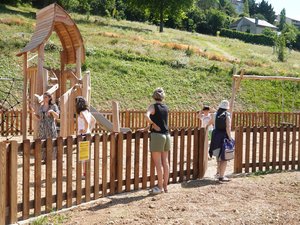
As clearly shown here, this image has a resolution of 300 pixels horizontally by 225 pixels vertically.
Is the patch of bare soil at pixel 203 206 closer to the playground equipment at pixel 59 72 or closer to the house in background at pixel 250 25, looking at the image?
the playground equipment at pixel 59 72

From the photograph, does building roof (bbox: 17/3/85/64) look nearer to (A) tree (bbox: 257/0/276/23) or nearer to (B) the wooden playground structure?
(B) the wooden playground structure

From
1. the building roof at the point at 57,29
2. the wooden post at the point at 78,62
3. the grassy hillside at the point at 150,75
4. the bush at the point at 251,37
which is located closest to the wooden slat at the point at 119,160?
the building roof at the point at 57,29

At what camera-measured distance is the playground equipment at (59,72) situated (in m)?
9.49

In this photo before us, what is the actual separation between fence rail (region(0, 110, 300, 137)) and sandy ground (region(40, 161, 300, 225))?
7049 millimetres

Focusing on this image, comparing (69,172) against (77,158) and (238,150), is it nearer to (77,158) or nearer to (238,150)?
(77,158)

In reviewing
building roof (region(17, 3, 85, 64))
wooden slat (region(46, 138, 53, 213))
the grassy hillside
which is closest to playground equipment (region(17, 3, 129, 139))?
building roof (region(17, 3, 85, 64))

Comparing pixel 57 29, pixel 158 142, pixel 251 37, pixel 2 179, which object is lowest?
pixel 2 179

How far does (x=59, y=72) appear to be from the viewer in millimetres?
11195

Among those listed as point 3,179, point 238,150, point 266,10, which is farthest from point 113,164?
point 266,10

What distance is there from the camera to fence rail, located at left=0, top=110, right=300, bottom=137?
14516 mm

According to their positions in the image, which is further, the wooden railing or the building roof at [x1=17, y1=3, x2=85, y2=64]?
the building roof at [x1=17, y1=3, x2=85, y2=64]

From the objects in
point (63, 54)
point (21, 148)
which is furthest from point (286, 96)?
point (21, 148)

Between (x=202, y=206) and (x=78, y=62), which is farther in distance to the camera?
(x=78, y=62)

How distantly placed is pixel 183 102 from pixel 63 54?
14769 millimetres
